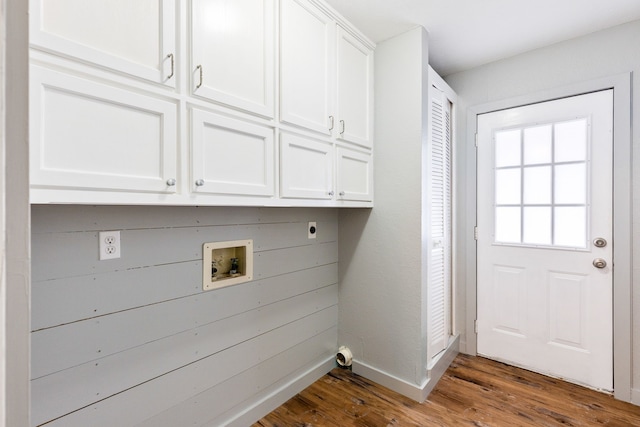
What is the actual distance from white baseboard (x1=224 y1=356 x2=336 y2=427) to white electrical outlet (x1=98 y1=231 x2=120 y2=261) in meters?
1.07

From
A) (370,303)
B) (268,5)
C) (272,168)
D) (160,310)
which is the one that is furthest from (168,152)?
(370,303)

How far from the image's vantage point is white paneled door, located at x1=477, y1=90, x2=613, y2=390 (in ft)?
6.71

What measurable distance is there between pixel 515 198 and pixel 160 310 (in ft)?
8.22

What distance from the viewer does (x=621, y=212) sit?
1.96 meters

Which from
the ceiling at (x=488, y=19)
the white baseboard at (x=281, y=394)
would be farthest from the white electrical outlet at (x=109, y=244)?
the ceiling at (x=488, y=19)

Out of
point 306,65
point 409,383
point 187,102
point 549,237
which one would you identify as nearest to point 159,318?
point 187,102

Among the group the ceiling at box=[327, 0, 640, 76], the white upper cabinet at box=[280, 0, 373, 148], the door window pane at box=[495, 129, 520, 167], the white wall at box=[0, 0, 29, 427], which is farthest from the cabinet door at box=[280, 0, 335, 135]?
A: the door window pane at box=[495, 129, 520, 167]

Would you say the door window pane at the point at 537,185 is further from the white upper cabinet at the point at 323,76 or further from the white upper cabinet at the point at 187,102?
the white upper cabinet at the point at 187,102

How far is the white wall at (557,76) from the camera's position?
1922 mm

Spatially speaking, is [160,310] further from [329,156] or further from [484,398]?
[484,398]

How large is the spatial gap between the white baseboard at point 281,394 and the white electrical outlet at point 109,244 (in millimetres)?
1071

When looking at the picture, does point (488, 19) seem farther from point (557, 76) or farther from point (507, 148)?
point (507, 148)

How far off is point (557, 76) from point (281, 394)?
2.88 meters

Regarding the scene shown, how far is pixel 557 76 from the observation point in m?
2.19
